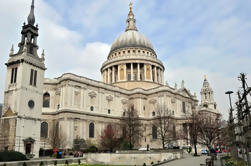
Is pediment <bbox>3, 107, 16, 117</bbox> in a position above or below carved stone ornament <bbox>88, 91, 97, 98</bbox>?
below

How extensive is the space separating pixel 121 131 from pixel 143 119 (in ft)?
35.7

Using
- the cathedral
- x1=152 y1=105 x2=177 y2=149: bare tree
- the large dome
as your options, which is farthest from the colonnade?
x1=152 y1=105 x2=177 y2=149: bare tree

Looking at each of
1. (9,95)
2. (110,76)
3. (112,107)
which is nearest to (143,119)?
(112,107)

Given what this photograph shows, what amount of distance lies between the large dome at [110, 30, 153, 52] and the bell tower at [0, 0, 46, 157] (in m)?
43.1

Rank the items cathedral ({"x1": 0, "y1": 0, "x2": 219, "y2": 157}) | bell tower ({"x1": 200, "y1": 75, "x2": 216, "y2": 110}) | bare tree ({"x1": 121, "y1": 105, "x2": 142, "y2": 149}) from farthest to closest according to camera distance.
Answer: bell tower ({"x1": 200, "y1": 75, "x2": 216, "y2": 110}) < bare tree ({"x1": 121, "y1": 105, "x2": 142, "y2": 149}) < cathedral ({"x1": 0, "y1": 0, "x2": 219, "y2": 157})

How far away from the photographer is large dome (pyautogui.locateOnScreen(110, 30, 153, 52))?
80812 millimetres

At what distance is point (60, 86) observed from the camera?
2068 inches

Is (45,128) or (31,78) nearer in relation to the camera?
(31,78)

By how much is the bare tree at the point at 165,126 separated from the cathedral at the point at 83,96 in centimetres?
284

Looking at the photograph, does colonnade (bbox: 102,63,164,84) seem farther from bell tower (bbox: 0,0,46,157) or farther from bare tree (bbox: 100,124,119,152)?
bell tower (bbox: 0,0,46,157)

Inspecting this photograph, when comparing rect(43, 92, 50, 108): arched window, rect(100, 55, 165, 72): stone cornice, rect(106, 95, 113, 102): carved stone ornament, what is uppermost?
rect(100, 55, 165, 72): stone cornice

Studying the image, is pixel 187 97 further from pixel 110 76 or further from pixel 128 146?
pixel 128 146

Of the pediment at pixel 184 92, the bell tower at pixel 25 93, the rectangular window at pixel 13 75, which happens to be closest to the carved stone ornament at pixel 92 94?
the bell tower at pixel 25 93

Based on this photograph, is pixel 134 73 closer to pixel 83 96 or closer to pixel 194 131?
pixel 83 96
